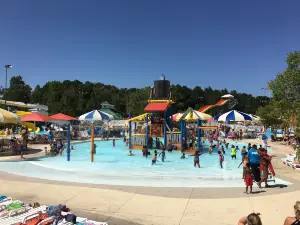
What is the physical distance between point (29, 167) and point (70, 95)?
69.1 m

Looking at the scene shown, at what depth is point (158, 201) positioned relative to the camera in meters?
8.41

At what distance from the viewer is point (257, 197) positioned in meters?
8.80

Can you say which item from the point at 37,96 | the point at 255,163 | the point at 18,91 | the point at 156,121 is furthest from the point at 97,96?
the point at 255,163

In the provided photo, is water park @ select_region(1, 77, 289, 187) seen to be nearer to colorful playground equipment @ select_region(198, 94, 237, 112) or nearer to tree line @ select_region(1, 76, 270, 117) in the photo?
colorful playground equipment @ select_region(198, 94, 237, 112)

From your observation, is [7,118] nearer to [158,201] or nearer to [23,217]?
[158,201]

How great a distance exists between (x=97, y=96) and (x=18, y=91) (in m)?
23.4

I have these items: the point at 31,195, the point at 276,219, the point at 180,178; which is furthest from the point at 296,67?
the point at 31,195

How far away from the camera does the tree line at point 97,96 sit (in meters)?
71.8

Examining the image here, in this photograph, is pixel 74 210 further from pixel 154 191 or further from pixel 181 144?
pixel 181 144

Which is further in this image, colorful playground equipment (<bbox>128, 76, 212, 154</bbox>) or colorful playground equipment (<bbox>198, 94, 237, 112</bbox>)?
colorful playground equipment (<bbox>198, 94, 237, 112</bbox>)

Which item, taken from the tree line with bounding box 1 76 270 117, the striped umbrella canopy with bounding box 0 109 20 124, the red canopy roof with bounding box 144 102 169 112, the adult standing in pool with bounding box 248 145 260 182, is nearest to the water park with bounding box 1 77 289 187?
the red canopy roof with bounding box 144 102 169 112

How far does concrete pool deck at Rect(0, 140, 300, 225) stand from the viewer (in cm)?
708

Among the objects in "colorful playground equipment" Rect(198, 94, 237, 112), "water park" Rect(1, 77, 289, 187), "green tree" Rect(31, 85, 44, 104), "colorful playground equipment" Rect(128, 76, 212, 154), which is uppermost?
"green tree" Rect(31, 85, 44, 104)

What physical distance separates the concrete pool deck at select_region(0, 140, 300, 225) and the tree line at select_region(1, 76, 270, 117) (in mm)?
53921
